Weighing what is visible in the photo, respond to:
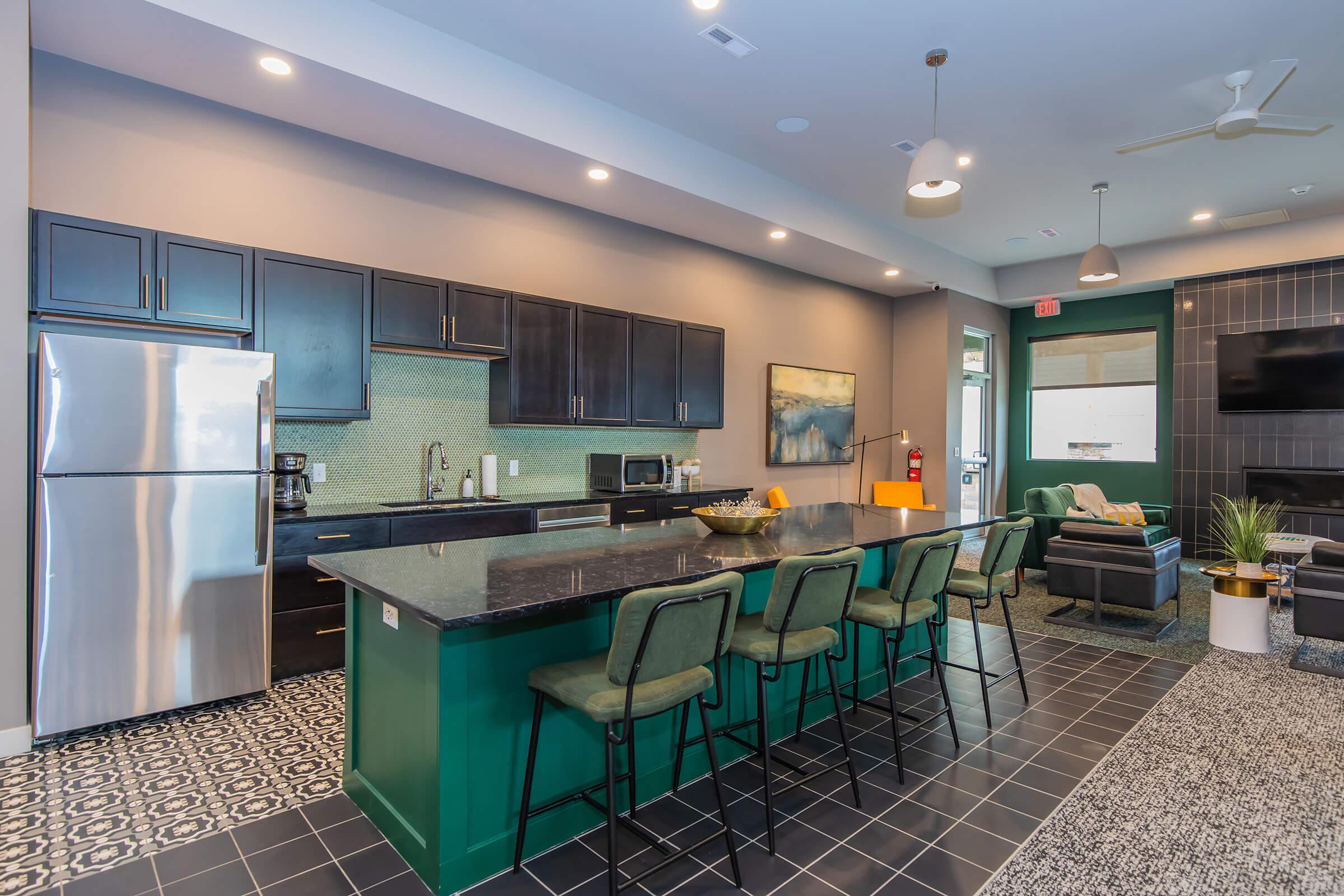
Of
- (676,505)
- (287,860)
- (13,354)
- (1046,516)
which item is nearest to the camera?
(287,860)

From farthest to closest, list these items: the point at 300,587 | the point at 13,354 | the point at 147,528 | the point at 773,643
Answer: the point at 300,587 < the point at 147,528 < the point at 13,354 < the point at 773,643

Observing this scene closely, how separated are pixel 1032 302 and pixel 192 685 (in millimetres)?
9471

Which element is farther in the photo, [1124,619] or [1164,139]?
[1124,619]

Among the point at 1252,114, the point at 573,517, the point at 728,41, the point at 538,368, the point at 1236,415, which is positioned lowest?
Answer: the point at 573,517

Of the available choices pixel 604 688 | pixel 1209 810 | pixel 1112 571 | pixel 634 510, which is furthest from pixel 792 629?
pixel 1112 571

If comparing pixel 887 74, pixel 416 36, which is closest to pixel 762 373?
pixel 887 74

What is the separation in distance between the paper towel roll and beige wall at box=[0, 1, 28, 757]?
7.79ft

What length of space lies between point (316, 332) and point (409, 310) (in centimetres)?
56

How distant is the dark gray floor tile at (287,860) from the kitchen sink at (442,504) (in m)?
1.98

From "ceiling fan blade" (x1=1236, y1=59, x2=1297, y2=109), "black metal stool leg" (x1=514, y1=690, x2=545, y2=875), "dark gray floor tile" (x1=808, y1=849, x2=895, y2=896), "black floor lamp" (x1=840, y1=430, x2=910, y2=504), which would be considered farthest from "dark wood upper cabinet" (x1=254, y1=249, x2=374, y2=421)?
"black floor lamp" (x1=840, y1=430, x2=910, y2=504)

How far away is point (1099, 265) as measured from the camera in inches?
229

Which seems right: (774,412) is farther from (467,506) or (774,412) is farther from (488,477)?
(467,506)

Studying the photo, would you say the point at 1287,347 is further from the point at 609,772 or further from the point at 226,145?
the point at 226,145

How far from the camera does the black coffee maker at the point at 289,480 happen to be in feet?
12.5
